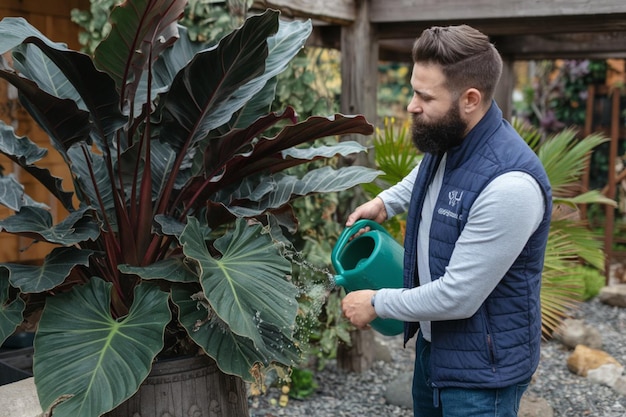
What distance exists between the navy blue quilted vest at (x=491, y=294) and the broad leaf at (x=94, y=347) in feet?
2.79

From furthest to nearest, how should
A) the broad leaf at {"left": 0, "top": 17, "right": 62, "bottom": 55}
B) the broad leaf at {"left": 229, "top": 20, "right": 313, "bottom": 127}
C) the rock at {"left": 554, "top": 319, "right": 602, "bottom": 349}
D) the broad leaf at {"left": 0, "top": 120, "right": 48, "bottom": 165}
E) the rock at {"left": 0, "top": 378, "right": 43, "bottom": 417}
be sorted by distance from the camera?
1. the rock at {"left": 554, "top": 319, "right": 602, "bottom": 349}
2. the broad leaf at {"left": 229, "top": 20, "right": 313, "bottom": 127}
3. the broad leaf at {"left": 0, "top": 120, "right": 48, "bottom": 165}
4. the rock at {"left": 0, "top": 378, "right": 43, "bottom": 417}
5. the broad leaf at {"left": 0, "top": 17, "right": 62, "bottom": 55}

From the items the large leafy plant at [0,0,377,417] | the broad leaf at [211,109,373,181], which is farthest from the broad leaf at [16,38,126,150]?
the broad leaf at [211,109,373,181]

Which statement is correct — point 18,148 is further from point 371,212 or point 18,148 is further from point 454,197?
point 454,197

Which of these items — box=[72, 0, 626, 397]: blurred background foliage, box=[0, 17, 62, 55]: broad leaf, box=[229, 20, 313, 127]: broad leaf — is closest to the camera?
box=[0, 17, 62, 55]: broad leaf

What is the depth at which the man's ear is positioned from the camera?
2.05 metres

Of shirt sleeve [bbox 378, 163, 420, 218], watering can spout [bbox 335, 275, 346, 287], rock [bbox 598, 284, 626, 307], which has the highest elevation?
shirt sleeve [bbox 378, 163, 420, 218]

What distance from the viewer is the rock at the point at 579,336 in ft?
17.2

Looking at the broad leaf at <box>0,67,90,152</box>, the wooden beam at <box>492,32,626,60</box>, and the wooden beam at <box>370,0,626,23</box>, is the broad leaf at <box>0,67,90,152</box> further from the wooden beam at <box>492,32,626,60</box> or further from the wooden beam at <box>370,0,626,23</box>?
the wooden beam at <box>492,32,626,60</box>

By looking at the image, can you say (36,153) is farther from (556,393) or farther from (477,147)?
(556,393)

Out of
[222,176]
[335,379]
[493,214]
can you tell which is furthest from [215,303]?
[335,379]

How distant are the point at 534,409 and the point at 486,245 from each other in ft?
6.69

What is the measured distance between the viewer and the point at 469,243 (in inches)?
77.2

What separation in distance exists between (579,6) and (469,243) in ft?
8.11

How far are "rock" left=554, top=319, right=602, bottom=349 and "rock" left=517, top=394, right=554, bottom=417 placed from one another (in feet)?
5.00
